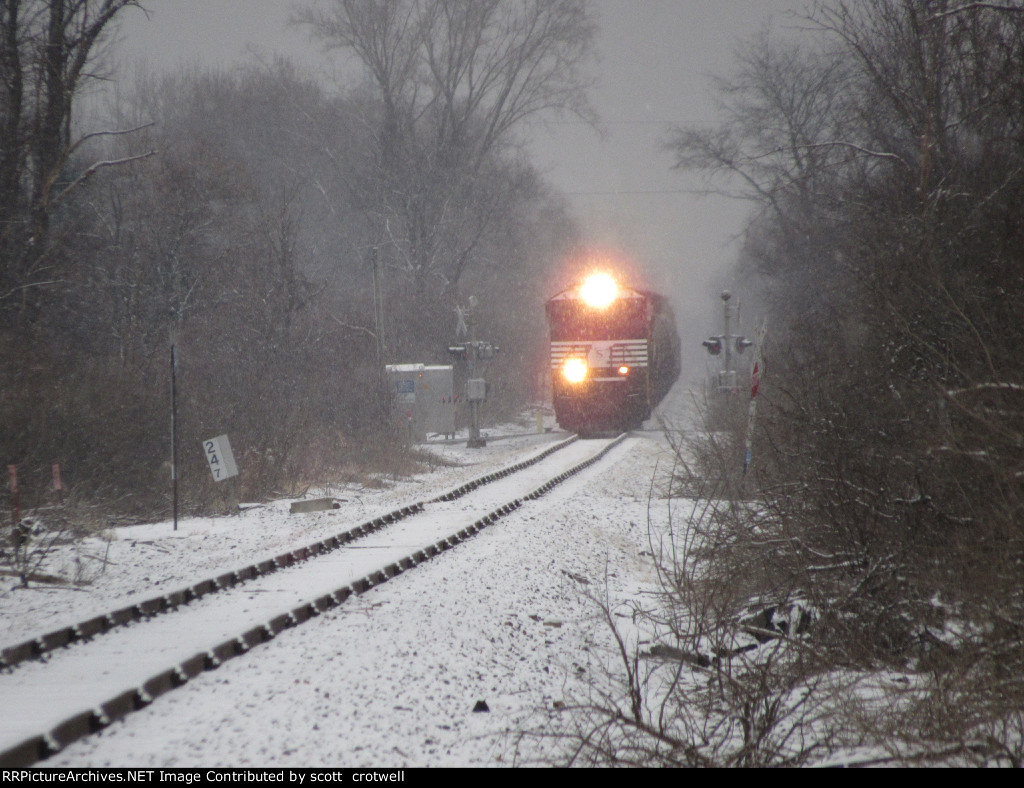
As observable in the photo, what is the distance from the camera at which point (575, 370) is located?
85.0 feet

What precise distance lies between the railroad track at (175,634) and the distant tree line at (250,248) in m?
4.36

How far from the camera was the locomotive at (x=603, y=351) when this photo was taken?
2509cm

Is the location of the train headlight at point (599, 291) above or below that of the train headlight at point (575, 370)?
above

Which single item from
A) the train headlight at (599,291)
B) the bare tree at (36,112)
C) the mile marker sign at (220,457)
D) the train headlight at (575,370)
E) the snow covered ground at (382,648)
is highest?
the bare tree at (36,112)

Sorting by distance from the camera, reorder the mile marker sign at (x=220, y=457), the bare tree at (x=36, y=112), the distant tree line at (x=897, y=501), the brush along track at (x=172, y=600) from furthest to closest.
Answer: the bare tree at (x=36, y=112), the mile marker sign at (x=220, y=457), the brush along track at (x=172, y=600), the distant tree line at (x=897, y=501)

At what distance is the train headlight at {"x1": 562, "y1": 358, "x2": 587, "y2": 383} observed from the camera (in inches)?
1010

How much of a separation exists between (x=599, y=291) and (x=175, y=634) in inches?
785

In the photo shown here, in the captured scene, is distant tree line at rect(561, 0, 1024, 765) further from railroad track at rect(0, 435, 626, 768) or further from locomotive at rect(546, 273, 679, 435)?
locomotive at rect(546, 273, 679, 435)

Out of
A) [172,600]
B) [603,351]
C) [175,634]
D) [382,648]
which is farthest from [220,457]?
[603,351]

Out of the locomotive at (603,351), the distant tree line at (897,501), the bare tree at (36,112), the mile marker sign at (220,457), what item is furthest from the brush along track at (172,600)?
the locomotive at (603,351)

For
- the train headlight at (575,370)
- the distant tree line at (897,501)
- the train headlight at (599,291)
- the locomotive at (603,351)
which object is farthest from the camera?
the train headlight at (575,370)

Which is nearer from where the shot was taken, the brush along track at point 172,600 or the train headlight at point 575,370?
the brush along track at point 172,600

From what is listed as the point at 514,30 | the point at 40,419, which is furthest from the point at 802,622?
the point at 514,30

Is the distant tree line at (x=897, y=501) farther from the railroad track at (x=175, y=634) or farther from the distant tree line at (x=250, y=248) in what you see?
the distant tree line at (x=250, y=248)
